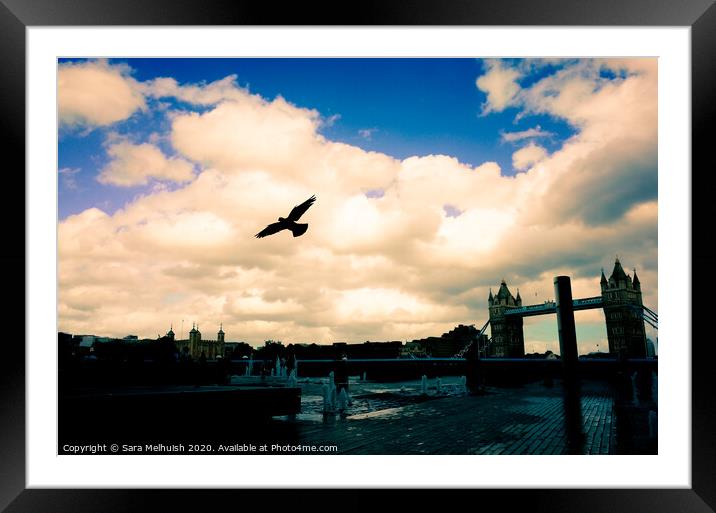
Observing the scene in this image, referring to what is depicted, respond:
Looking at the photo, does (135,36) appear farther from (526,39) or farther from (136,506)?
(136,506)

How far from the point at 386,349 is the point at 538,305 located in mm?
16147

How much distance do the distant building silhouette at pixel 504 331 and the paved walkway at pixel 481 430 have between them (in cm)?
4900

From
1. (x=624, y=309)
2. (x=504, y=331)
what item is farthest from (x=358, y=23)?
(x=504, y=331)

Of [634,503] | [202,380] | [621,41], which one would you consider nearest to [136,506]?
[634,503]

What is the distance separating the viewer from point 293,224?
7.43m

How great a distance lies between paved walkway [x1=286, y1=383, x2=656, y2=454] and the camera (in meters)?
6.52

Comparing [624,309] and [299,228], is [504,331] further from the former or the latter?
[299,228]

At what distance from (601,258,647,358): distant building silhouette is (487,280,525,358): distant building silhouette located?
1362cm

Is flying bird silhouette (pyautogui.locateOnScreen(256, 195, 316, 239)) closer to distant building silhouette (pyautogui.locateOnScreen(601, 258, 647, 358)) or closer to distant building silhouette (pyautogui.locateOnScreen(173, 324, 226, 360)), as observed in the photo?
distant building silhouette (pyautogui.locateOnScreen(601, 258, 647, 358))

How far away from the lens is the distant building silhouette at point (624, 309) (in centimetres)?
4394

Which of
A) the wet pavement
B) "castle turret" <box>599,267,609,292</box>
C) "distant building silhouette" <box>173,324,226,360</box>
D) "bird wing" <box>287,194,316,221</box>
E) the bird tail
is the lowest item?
"distant building silhouette" <box>173,324,226,360</box>

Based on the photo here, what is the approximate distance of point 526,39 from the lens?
495 cm

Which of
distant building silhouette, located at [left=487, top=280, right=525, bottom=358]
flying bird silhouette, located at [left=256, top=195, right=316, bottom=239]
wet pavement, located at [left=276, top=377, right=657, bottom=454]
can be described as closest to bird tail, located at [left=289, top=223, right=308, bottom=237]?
flying bird silhouette, located at [left=256, top=195, right=316, bottom=239]

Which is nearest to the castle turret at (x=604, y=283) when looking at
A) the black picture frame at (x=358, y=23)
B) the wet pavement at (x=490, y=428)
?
the wet pavement at (x=490, y=428)
